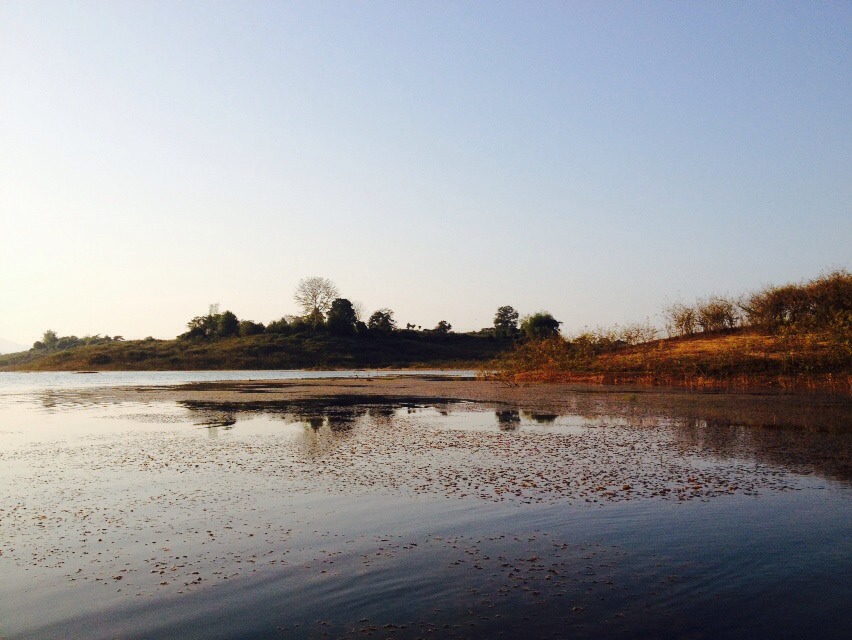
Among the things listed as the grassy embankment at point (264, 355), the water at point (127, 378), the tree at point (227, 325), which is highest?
the tree at point (227, 325)

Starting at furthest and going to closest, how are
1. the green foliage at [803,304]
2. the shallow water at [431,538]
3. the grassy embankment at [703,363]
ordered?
the green foliage at [803,304], the grassy embankment at [703,363], the shallow water at [431,538]

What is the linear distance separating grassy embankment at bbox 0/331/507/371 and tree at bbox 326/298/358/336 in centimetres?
313

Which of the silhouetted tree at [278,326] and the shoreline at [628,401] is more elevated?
the silhouetted tree at [278,326]

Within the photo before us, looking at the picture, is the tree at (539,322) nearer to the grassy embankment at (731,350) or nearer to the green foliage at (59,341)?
the grassy embankment at (731,350)

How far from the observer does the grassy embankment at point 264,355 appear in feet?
361

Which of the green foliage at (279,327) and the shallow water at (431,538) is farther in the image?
Answer: the green foliage at (279,327)

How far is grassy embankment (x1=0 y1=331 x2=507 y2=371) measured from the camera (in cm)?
11012

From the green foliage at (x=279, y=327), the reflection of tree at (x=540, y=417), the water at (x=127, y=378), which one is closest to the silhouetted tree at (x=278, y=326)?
the green foliage at (x=279, y=327)

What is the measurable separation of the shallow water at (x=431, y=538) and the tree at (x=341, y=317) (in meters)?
113

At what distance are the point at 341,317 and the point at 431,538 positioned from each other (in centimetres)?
12596

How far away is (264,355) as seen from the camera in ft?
374

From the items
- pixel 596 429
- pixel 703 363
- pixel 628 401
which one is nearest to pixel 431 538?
pixel 596 429

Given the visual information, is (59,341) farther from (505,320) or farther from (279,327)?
(505,320)

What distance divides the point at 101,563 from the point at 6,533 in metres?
2.78
